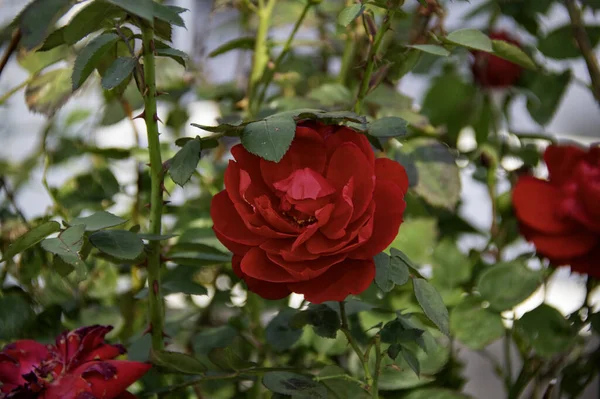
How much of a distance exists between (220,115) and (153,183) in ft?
0.82

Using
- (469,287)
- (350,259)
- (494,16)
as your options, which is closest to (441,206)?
(469,287)

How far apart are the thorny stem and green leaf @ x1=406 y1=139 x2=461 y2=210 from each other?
0.39ft

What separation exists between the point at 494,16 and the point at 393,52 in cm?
38

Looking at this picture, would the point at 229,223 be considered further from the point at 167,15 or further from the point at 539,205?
the point at 539,205

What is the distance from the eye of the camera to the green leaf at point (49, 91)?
0.41m

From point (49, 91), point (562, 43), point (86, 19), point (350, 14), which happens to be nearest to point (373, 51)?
point (350, 14)

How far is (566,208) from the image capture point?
1.13 ft

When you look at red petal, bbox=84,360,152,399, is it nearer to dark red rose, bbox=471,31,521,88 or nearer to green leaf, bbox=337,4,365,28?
green leaf, bbox=337,4,365,28

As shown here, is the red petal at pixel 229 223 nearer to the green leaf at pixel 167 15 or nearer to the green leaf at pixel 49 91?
the green leaf at pixel 167 15

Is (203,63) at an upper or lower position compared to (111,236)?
lower

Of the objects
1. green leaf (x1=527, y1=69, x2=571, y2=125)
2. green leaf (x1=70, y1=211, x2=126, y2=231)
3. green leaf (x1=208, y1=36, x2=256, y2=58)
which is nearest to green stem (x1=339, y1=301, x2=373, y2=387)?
green leaf (x1=70, y1=211, x2=126, y2=231)

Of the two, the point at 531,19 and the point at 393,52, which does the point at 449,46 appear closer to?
the point at 393,52

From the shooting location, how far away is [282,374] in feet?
0.99

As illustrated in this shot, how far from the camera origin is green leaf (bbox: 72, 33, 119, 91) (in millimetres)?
263
